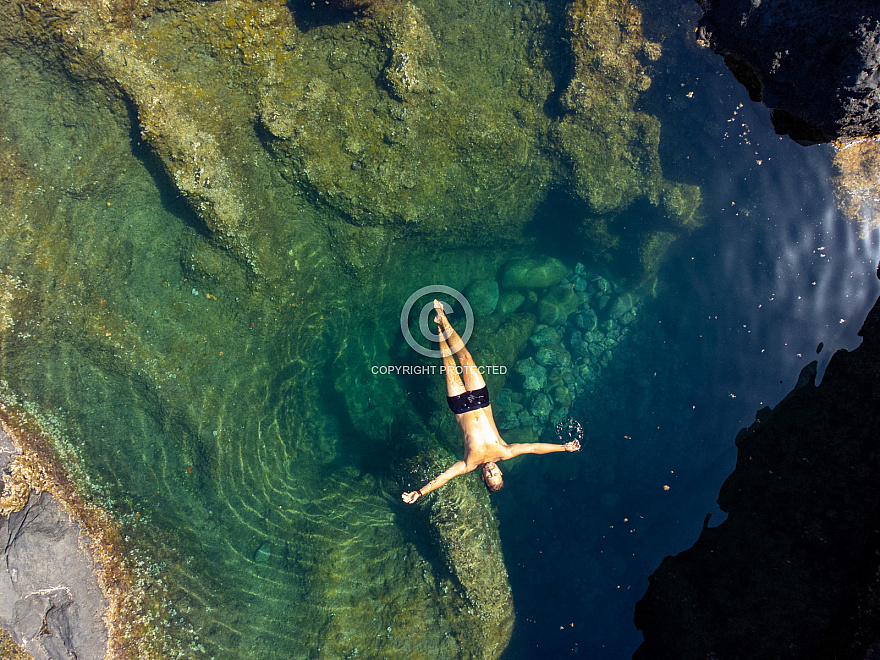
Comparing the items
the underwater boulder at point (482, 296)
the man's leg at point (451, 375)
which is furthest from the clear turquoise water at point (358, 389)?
the man's leg at point (451, 375)

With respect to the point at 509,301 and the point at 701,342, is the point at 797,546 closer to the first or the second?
the point at 701,342

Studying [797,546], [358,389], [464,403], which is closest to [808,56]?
[797,546]

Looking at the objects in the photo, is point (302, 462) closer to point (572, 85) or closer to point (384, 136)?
point (384, 136)

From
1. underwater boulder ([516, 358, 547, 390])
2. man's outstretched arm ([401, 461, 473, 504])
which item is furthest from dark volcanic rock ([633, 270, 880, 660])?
underwater boulder ([516, 358, 547, 390])

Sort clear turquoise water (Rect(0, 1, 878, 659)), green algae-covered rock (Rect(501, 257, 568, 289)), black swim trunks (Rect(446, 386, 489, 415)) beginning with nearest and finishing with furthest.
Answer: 1. clear turquoise water (Rect(0, 1, 878, 659))
2. black swim trunks (Rect(446, 386, 489, 415))
3. green algae-covered rock (Rect(501, 257, 568, 289))

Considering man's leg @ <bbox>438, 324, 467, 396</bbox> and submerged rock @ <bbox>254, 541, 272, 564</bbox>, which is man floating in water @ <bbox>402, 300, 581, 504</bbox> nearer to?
man's leg @ <bbox>438, 324, 467, 396</bbox>
